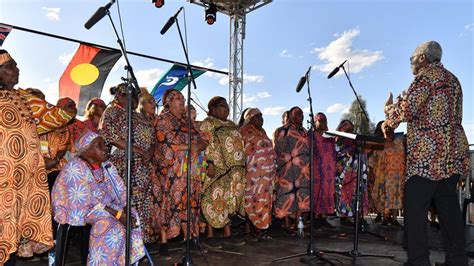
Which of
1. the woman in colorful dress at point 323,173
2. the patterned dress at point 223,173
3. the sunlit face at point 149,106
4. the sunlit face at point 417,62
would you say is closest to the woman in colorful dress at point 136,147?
the sunlit face at point 149,106

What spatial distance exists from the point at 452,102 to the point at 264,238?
9.46 ft

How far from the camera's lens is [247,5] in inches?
461

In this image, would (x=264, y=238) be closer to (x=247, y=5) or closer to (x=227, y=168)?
(x=227, y=168)

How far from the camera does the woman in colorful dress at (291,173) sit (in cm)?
546

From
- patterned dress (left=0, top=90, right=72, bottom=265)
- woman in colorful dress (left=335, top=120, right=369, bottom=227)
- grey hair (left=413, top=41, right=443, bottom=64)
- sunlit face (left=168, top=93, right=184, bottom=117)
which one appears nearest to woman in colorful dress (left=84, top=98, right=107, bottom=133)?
sunlit face (left=168, top=93, right=184, bottom=117)

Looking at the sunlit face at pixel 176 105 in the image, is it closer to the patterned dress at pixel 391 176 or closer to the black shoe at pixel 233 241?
the black shoe at pixel 233 241

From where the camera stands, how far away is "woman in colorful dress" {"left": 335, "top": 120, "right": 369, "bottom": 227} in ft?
19.8

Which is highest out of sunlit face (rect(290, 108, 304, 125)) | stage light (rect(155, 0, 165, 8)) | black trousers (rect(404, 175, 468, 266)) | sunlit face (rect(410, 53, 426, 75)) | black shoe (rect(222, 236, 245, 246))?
stage light (rect(155, 0, 165, 8))

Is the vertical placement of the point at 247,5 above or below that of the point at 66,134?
above

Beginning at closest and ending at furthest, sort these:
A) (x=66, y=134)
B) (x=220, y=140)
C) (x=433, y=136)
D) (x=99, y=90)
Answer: (x=433, y=136)
(x=66, y=134)
(x=220, y=140)
(x=99, y=90)

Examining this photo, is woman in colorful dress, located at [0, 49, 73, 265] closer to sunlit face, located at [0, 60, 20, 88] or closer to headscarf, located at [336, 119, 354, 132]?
sunlit face, located at [0, 60, 20, 88]

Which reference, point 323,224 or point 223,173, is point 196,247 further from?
point 323,224

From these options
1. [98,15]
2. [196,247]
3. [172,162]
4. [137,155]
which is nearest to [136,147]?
[137,155]

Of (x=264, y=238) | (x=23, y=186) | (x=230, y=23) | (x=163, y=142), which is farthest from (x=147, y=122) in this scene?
(x=230, y=23)
